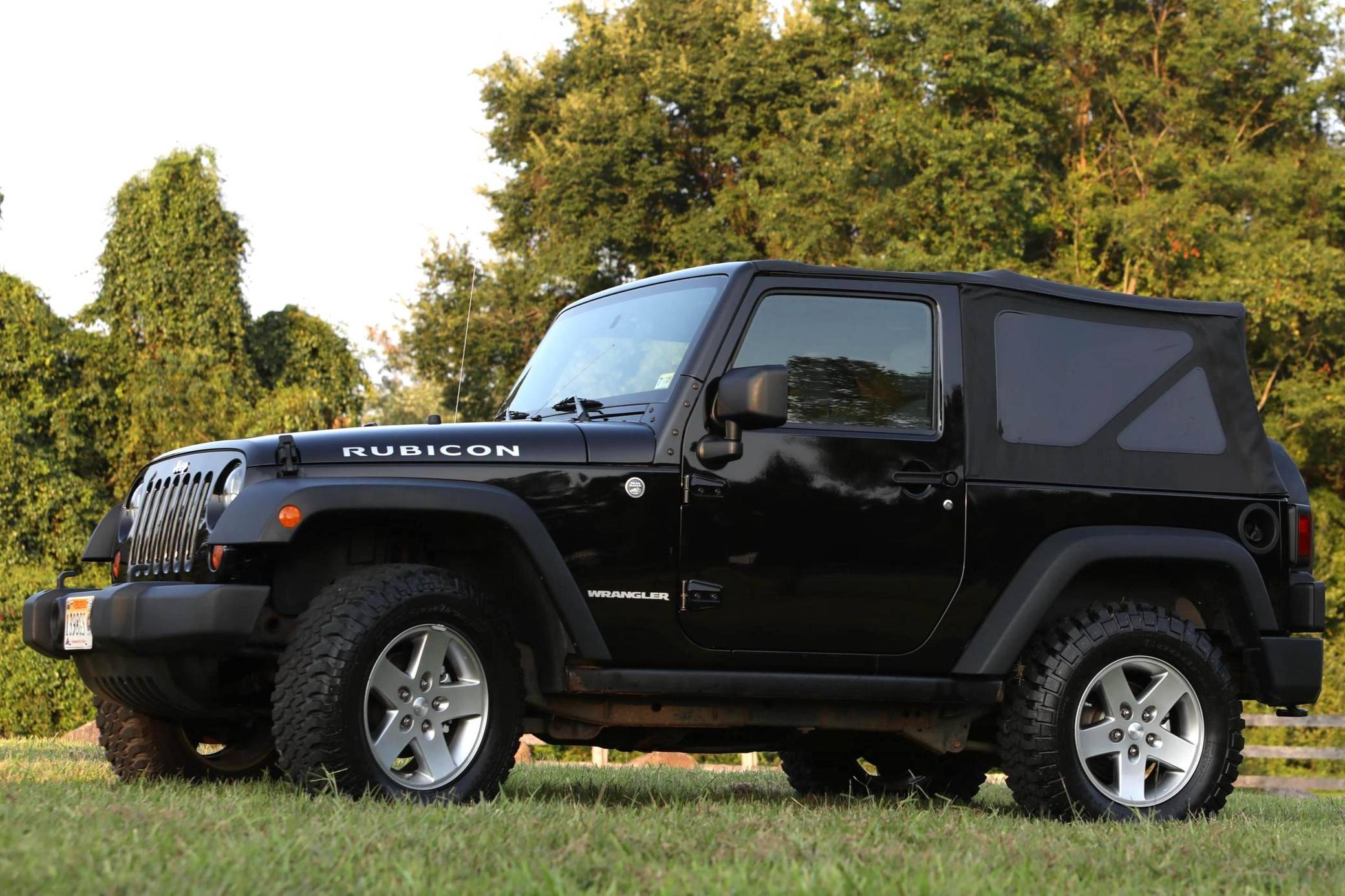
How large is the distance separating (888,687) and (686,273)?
1.88 m

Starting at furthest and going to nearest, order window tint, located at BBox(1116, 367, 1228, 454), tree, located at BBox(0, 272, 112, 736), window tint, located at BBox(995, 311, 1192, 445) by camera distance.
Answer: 1. tree, located at BBox(0, 272, 112, 736)
2. window tint, located at BBox(1116, 367, 1228, 454)
3. window tint, located at BBox(995, 311, 1192, 445)

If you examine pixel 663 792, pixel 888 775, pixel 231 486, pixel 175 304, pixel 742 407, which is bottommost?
pixel 888 775

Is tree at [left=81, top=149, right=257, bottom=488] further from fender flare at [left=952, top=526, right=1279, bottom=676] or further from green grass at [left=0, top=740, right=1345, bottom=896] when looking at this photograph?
fender flare at [left=952, top=526, right=1279, bottom=676]

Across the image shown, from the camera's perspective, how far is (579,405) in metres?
6.27

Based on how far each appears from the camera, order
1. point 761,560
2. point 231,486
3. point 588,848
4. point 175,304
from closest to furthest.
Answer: point 588,848
point 231,486
point 761,560
point 175,304

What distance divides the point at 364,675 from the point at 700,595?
1305mm

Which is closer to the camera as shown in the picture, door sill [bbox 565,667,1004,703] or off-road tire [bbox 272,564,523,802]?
off-road tire [bbox 272,564,523,802]

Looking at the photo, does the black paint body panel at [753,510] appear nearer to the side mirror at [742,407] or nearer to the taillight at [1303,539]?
the side mirror at [742,407]

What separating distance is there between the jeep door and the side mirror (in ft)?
0.19

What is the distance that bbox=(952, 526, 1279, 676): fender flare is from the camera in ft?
20.1

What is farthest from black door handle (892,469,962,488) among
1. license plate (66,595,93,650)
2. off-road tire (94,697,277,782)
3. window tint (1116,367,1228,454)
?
license plate (66,595,93,650)

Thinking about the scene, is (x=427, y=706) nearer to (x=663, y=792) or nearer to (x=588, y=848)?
(x=588, y=848)

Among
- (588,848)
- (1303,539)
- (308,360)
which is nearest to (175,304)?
(308,360)

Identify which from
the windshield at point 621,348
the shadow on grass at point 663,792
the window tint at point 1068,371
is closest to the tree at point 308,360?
the shadow on grass at point 663,792
